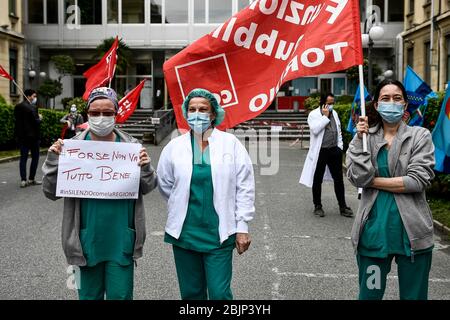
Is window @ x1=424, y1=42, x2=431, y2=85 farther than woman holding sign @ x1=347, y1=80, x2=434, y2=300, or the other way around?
window @ x1=424, y1=42, x2=431, y2=85

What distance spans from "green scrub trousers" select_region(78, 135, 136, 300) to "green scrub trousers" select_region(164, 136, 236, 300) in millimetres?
326

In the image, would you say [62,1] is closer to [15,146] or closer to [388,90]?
[15,146]

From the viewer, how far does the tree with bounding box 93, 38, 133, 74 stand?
122 ft

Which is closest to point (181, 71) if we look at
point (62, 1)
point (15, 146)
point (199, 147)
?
point (199, 147)

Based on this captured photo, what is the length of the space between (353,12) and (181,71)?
148 centimetres

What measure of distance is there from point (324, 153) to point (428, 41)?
23416 millimetres

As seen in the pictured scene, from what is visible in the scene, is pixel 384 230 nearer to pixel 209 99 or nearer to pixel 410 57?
pixel 209 99

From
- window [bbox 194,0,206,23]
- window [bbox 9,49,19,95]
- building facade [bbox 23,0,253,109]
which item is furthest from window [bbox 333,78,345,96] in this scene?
window [bbox 9,49,19,95]

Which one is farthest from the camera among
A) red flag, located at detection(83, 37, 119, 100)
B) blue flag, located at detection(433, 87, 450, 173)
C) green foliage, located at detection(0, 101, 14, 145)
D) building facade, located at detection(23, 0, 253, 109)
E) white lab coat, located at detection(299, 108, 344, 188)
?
building facade, located at detection(23, 0, 253, 109)

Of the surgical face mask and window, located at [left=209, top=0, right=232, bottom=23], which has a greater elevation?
window, located at [left=209, top=0, right=232, bottom=23]

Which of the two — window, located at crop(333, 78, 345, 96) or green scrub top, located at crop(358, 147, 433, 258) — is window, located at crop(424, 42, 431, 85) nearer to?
window, located at crop(333, 78, 345, 96)

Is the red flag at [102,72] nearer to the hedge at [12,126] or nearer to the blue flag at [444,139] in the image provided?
the blue flag at [444,139]

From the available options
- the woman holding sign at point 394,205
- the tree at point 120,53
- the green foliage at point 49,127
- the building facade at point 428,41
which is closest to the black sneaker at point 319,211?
the woman holding sign at point 394,205

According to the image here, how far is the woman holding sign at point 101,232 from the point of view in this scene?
12.5ft
